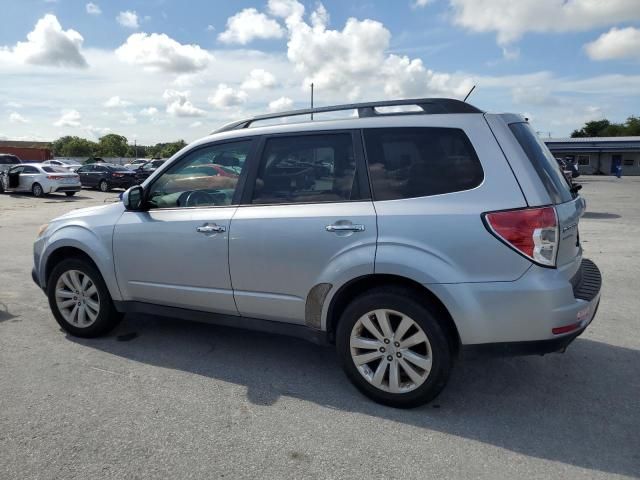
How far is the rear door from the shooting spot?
10.1 feet

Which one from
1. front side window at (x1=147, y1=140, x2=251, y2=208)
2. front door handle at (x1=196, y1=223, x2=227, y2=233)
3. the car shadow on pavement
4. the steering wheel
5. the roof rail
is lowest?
the car shadow on pavement

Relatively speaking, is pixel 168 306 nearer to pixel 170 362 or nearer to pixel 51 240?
pixel 170 362

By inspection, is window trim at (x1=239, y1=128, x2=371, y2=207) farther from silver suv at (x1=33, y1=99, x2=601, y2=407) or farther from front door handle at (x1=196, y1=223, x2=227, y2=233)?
front door handle at (x1=196, y1=223, x2=227, y2=233)

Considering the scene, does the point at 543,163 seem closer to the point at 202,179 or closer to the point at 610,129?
the point at 202,179

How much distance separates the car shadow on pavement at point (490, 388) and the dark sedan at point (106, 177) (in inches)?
899

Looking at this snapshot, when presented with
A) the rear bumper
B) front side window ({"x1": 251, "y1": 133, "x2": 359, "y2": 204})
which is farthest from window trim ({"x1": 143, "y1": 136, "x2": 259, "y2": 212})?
the rear bumper

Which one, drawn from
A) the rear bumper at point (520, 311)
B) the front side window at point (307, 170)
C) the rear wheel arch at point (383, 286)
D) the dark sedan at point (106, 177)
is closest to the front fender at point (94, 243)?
the front side window at point (307, 170)

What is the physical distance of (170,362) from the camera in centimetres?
414

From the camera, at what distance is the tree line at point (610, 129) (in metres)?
83.6

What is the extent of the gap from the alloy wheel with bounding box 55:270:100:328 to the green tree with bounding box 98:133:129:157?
427ft

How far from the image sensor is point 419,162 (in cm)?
332

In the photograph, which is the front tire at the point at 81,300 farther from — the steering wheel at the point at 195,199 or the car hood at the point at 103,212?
the steering wheel at the point at 195,199

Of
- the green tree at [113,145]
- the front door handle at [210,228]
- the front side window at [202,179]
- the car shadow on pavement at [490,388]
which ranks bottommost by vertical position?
the car shadow on pavement at [490,388]

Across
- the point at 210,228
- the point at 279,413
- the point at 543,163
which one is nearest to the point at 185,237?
the point at 210,228
